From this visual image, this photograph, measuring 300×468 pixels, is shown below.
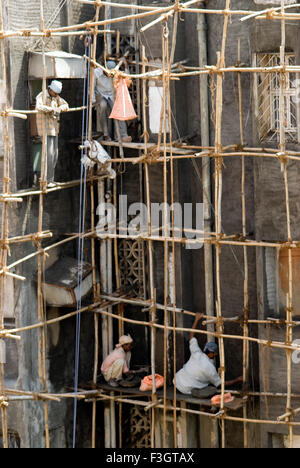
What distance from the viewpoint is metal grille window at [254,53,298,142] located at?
1917 centimetres

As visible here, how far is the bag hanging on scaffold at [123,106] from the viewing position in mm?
19656

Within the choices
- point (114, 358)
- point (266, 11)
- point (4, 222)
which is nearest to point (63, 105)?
point (4, 222)

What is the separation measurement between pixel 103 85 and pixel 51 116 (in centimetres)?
119

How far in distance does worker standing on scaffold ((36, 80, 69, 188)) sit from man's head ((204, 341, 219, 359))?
345cm

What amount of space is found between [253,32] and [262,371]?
5029 mm

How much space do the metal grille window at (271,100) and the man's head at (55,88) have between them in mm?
2977

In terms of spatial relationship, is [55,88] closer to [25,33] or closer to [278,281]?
[25,33]

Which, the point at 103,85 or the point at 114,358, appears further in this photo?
the point at 114,358

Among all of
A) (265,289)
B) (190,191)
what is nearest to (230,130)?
(190,191)

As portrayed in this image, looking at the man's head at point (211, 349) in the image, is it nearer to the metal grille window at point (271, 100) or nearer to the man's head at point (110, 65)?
the metal grille window at point (271, 100)

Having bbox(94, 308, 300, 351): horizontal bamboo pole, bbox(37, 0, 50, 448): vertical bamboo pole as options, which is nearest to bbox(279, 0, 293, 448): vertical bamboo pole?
bbox(94, 308, 300, 351): horizontal bamboo pole

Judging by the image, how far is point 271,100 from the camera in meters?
19.3

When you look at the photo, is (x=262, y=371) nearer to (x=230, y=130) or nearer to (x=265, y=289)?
(x=265, y=289)

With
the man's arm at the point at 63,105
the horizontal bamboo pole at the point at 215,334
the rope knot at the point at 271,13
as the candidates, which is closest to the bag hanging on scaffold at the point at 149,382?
the horizontal bamboo pole at the point at 215,334
